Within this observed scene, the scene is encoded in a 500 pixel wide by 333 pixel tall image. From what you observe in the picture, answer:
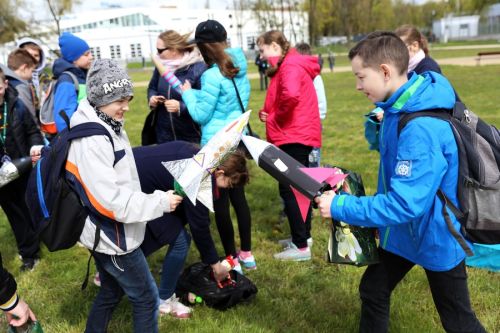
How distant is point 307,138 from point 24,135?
2.69m

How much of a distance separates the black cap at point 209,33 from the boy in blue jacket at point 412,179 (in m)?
1.83

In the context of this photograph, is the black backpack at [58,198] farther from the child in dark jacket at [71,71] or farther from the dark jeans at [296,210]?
the dark jeans at [296,210]

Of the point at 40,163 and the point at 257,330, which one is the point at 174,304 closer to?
the point at 257,330

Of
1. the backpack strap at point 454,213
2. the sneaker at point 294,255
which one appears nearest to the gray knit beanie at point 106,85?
the backpack strap at point 454,213

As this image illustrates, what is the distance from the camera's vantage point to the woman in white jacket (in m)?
2.39

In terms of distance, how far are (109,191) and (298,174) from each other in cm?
98

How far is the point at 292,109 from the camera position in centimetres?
445

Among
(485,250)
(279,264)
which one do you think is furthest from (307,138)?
(485,250)

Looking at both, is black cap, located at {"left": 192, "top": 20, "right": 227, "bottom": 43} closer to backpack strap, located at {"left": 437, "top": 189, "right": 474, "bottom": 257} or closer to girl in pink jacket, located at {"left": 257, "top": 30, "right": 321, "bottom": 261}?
girl in pink jacket, located at {"left": 257, "top": 30, "right": 321, "bottom": 261}

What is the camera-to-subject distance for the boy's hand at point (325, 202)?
231 cm

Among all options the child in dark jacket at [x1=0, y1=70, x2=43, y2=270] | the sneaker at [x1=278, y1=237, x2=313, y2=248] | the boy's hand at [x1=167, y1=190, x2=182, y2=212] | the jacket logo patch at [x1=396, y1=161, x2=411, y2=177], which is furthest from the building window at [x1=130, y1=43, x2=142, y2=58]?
the jacket logo patch at [x1=396, y1=161, x2=411, y2=177]

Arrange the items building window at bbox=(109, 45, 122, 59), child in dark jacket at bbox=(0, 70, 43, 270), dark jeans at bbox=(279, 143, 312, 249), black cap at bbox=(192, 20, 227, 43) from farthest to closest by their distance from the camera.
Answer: building window at bbox=(109, 45, 122, 59) < dark jeans at bbox=(279, 143, 312, 249) < child in dark jacket at bbox=(0, 70, 43, 270) < black cap at bbox=(192, 20, 227, 43)

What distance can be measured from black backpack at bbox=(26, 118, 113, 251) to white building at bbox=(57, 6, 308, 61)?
72.9 meters

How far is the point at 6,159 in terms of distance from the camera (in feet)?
13.6
